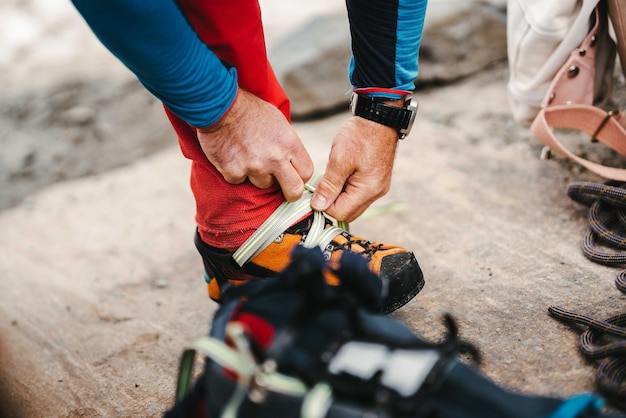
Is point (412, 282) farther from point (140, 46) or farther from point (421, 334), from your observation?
point (140, 46)

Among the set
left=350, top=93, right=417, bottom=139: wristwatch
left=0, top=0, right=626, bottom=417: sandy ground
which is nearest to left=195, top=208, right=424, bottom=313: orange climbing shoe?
left=0, top=0, right=626, bottom=417: sandy ground

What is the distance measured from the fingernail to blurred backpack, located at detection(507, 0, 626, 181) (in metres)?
0.69

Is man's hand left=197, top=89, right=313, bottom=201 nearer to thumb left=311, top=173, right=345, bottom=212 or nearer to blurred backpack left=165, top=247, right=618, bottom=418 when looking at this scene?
thumb left=311, top=173, right=345, bottom=212

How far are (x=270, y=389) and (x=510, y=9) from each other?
4.46 feet

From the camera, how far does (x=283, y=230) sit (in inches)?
48.7

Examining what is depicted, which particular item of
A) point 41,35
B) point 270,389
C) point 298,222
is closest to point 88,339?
point 298,222

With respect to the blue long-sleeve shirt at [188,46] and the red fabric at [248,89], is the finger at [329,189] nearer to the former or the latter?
the red fabric at [248,89]

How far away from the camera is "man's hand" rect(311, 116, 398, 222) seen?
1261mm

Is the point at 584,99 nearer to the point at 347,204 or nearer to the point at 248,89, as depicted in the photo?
the point at 347,204

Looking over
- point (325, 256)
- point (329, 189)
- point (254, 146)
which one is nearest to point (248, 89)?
point (254, 146)

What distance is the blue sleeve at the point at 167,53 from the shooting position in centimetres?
97

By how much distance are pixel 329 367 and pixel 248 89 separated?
672 millimetres

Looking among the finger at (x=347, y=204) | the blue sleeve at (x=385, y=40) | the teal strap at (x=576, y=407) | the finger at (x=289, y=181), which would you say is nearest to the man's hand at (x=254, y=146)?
the finger at (x=289, y=181)

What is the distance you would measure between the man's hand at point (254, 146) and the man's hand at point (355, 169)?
8cm
